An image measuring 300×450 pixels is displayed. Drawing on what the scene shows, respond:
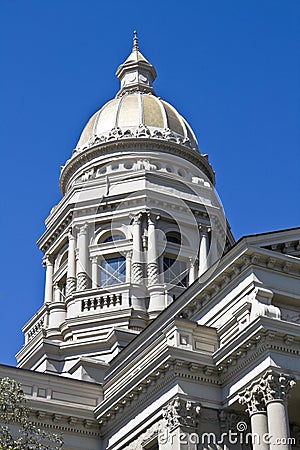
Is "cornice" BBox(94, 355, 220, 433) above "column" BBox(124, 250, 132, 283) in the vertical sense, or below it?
below

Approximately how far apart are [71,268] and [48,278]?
3.61 meters

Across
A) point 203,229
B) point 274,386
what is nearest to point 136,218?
point 203,229

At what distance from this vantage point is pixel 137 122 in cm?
5956

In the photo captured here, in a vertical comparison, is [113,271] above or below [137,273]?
above

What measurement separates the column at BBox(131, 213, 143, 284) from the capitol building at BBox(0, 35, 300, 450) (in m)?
0.08

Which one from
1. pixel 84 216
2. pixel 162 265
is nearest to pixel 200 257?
pixel 162 265

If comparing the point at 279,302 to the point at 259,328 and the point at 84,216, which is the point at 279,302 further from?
the point at 84,216

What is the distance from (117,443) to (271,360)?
7.76 m

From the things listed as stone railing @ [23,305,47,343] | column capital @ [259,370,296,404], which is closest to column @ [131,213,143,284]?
stone railing @ [23,305,47,343]

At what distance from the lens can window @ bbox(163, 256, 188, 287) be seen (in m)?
53.5

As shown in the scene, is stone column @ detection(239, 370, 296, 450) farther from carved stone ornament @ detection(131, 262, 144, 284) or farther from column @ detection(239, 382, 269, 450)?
carved stone ornament @ detection(131, 262, 144, 284)

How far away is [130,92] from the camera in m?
63.8

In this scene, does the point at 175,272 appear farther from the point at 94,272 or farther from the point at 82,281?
the point at 82,281

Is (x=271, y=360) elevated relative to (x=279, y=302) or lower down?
lower down
